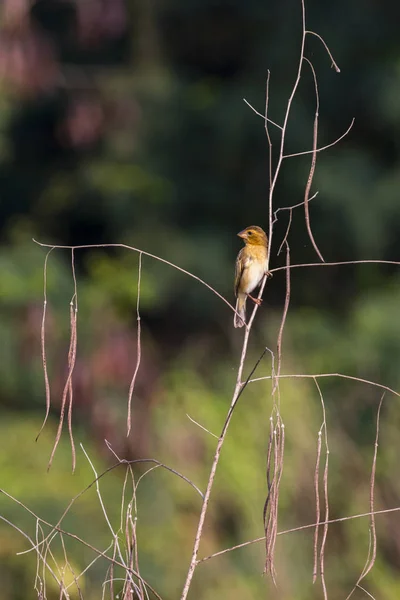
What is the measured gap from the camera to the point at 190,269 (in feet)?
33.0

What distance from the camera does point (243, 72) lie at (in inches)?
451

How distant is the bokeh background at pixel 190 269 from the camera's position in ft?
21.9

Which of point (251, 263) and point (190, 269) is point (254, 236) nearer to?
point (251, 263)

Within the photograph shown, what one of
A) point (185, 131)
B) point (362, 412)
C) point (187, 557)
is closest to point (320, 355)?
point (362, 412)

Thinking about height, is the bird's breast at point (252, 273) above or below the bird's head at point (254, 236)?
below

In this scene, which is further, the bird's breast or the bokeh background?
the bokeh background

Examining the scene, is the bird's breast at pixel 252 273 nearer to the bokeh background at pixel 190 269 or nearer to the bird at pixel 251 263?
the bird at pixel 251 263

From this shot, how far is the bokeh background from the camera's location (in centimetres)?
666

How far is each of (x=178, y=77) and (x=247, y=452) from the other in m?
5.56

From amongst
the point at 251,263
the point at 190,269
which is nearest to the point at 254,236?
the point at 251,263

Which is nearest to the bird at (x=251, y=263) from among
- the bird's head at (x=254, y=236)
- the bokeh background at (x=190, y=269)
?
the bird's head at (x=254, y=236)

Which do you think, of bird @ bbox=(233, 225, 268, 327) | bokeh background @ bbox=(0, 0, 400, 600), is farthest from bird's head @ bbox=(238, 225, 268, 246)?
bokeh background @ bbox=(0, 0, 400, 600)

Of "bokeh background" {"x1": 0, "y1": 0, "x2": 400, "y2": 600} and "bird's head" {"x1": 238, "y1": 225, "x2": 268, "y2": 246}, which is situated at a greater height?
"bird's head" {"x1": 238, "y1": 225, "x2": 268, "y2": 246}

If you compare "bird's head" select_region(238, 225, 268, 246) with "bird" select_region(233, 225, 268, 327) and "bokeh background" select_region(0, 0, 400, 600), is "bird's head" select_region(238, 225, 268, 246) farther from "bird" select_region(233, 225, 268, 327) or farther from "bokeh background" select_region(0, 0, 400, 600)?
"bokeh background" select_region(0, 0, 400, 600)
